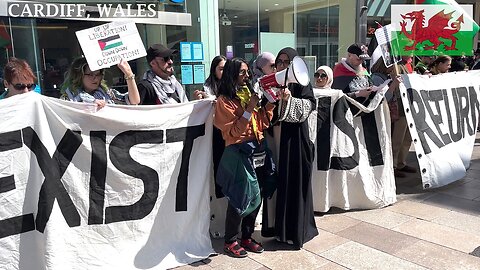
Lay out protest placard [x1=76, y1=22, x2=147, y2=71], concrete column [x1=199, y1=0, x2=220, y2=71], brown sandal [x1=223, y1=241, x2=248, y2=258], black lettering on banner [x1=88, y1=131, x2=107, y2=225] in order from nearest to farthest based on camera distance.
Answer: protest placard [x1=76, y1=22, x2=147, y2=71]
black lettering on banner [x1=88, y1=131, x2=107, y2=225]
brown sandal [x1=223, y1=241, x2=248, y2=258]
concrete column [x1=199, y1=0, x2=220, y2=71]

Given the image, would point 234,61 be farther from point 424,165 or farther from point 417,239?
point 424,165

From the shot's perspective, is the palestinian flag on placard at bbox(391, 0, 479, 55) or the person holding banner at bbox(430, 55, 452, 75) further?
the person holding banner at bbox(430, 55, 452, 75)

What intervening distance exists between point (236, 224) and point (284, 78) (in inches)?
49.1

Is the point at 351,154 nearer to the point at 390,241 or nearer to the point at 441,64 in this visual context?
the point at 390,241

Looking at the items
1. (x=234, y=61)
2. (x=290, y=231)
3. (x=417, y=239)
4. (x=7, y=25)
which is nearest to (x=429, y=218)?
(x=417, y=239)

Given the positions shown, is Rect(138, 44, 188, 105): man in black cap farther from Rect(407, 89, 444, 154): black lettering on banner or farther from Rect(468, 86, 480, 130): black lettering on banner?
Rect(468, 86, 480, 130): black lettering on banner

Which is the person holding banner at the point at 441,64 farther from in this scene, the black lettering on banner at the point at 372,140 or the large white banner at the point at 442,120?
the black lettering on banner at the point at 372,140

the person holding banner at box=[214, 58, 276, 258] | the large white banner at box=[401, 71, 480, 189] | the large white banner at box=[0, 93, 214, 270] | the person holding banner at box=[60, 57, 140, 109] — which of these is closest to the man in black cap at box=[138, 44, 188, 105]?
the person holding banner at box=[60, 57, 140, 109]

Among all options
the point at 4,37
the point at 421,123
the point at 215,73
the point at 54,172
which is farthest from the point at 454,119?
the point at 4,37

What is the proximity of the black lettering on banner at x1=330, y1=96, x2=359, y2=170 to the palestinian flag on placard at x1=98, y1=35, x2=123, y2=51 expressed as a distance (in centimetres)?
223

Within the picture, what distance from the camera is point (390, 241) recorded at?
145 inches

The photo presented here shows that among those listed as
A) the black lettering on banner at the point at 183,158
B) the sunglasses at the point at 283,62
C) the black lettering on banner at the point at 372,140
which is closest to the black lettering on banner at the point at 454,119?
the black lettering on banner at the point at 372,140

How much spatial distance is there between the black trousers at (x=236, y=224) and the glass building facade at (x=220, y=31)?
407 centimetres

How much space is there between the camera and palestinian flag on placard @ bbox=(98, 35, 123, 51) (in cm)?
294
